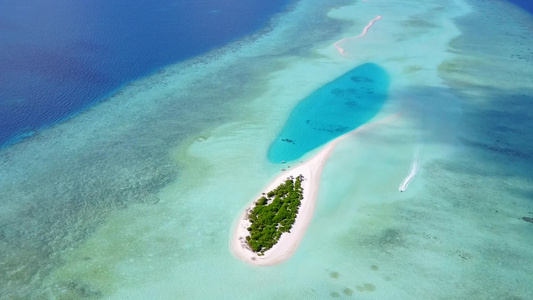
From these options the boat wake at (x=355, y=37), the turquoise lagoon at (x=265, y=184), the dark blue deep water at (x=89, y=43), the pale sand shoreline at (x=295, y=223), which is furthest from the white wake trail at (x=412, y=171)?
the dark blue deep water at (x=89, y=43)

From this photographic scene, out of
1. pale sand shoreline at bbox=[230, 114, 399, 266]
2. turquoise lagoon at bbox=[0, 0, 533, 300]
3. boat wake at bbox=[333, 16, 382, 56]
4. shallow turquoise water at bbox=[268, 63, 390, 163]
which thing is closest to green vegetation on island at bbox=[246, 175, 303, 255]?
pale sand shoreline at bbox=[230, 114, 399, 266]

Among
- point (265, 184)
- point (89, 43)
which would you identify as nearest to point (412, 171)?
point (265, 184)

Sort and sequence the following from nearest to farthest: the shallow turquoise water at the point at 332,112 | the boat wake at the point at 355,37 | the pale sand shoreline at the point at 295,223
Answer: the pale sand shoreline at the point at 295,223 < the shallow turquoise water at the point at 332,112 < the boat wake at the point at 355,37

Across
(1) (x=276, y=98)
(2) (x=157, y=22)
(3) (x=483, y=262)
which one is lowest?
(3) (x=483, y=262)

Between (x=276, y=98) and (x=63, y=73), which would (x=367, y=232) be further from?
(x=63, y=73)

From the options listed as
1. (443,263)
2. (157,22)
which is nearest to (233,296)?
(443,263)

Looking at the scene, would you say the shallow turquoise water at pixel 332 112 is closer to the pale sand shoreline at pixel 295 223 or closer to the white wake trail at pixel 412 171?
the pale sand shoreline at pixel 295 223
